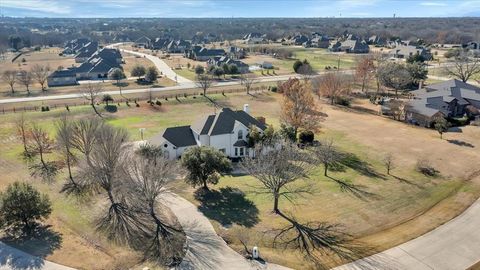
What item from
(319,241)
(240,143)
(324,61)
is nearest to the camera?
(319,241)

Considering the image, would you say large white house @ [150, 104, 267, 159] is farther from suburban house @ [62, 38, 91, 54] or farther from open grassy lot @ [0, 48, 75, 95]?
suburban house @ [62, 38, 91, 54]

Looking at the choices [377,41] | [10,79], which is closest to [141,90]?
[10,79]

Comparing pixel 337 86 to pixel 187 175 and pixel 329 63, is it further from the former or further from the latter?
pixel 329 63

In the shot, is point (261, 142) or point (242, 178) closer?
point (242, 178)

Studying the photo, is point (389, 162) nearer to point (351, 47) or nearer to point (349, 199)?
point (349, 199)

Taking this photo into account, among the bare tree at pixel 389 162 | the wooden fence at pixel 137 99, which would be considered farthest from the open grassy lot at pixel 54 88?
the bare tree at pixel 389 162

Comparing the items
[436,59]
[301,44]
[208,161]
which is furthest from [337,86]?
[301,44]

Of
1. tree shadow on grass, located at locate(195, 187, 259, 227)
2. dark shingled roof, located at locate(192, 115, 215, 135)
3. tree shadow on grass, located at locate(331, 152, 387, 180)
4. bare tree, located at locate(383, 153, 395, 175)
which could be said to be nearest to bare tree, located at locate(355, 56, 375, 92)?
bare tree, located at locate(383, 153, 395, 175)
